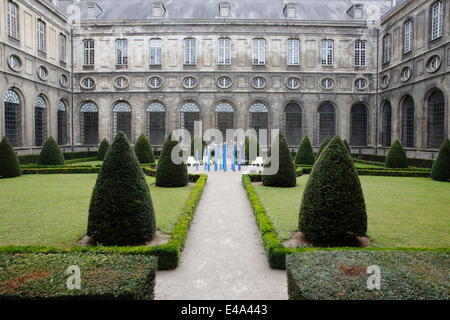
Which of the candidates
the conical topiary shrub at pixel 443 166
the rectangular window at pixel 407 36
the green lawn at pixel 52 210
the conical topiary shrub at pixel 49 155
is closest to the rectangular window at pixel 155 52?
the conical topiary shrub at pixel 49 155

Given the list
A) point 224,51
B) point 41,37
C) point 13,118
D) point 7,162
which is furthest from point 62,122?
point 224,51

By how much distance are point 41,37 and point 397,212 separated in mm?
25080

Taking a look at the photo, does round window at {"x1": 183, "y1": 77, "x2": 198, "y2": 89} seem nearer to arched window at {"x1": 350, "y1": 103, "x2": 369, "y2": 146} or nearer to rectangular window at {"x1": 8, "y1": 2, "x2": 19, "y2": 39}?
rectangular window at {"x1": 8, "y1": 2, "x2": 19, "y2": 39}

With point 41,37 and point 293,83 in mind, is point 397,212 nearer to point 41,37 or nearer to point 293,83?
point 293,83

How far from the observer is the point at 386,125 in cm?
2705

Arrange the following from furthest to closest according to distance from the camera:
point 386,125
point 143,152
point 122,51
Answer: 1. point 122,51
2. point 386,125
3. point 143,152

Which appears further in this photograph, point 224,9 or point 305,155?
point 224,9

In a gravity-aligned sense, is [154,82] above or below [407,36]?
below

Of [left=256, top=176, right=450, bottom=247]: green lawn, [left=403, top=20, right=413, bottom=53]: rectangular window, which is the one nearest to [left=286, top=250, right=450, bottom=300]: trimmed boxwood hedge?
[left=256, top=176, right=450, bottom=247]: green lawn

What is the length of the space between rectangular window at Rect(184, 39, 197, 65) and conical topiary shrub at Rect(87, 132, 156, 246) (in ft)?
76.8

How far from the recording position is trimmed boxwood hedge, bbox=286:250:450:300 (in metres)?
3.02

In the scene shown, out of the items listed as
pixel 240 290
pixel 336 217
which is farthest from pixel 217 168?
pixel 240 290

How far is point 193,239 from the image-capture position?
6.46 meters
